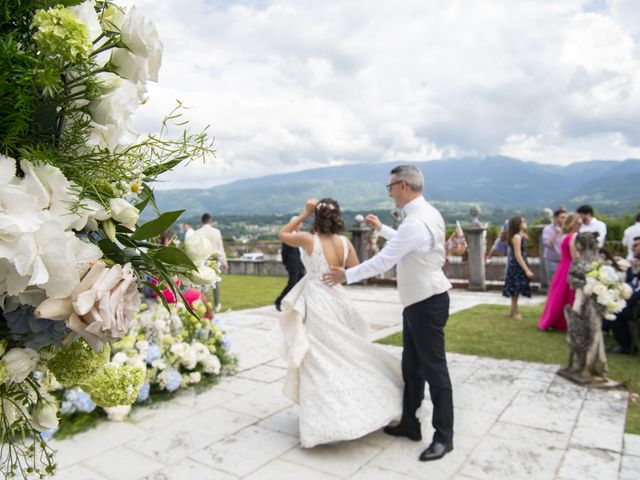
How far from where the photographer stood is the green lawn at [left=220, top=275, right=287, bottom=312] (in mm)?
12891

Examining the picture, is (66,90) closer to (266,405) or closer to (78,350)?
(78,350)

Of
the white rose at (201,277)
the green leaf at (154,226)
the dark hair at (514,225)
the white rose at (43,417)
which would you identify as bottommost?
the dark hair at (514,225)

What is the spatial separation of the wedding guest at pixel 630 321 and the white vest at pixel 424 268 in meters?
4.61

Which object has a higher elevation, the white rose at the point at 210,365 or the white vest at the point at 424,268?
the white vest at the point at 424,268

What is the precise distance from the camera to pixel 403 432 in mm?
4312

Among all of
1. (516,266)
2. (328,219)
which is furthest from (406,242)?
(516,266)

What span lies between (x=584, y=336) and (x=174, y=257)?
5.84 m

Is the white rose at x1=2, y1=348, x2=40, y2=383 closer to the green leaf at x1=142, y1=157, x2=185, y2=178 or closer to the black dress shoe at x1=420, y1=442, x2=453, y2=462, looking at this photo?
the green leaf at x1=142, y1=157, x2=185, y2=178

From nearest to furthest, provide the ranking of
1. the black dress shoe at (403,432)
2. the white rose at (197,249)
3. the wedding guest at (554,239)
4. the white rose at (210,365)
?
the white rose at (197,249), the black dress shoe at (403,432), the white rose at (210,365), the wedding guest at (554,239)

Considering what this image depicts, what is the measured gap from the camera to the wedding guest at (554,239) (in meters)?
10.8

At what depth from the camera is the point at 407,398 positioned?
433 centimetres

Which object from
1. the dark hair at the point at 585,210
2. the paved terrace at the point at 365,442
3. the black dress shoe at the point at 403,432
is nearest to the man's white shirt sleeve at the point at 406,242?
the black dress shoe at the point at 403,432

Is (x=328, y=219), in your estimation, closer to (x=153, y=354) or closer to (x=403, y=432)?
(x=403, y=432)

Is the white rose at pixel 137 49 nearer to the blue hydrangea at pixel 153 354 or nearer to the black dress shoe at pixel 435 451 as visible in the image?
the black dress shoe at pixel 435 451
